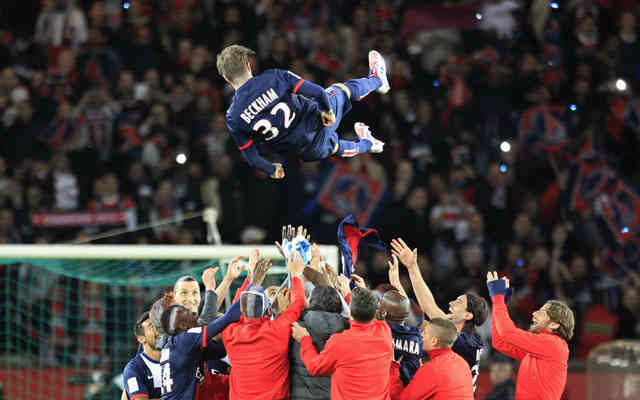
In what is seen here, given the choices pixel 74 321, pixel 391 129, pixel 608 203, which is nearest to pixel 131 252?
pixel 74 321

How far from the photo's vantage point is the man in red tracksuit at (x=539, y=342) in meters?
5.71

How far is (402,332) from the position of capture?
551cm

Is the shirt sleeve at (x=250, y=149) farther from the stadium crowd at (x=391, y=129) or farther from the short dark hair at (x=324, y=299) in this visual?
the stadium crowd at (x=391, y=129)

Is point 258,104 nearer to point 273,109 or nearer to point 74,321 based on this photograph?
point 273,109

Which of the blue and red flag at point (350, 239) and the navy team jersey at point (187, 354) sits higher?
the blue and red flag at point (350, 239)

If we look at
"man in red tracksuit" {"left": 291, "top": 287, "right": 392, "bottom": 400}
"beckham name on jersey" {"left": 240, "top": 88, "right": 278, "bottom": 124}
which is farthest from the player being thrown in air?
"man in red tracksuit" {"left": 291, "top": 287, "right": 392, "bottom": 400}

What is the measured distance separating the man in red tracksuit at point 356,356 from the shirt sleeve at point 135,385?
1.15 metres

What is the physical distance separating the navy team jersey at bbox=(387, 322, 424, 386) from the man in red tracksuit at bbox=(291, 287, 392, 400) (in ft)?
1.27

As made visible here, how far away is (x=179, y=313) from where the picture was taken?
5.38 meters

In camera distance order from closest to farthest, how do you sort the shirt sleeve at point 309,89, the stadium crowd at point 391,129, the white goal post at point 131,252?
the shirt sleeve at point 309,89
the white goal post at point 131,252
the stadium crowd at point 391,129

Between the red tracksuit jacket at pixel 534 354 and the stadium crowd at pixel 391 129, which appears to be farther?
the stadium crowd at pixel 391 129

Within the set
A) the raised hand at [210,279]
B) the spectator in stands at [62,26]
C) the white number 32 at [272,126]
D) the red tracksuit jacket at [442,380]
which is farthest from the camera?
the spectator in stands at [62,26]

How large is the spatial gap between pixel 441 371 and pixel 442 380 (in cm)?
5

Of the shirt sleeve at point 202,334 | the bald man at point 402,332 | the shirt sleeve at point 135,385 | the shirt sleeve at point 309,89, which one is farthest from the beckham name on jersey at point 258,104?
the shirt sleeve at point 135,385
